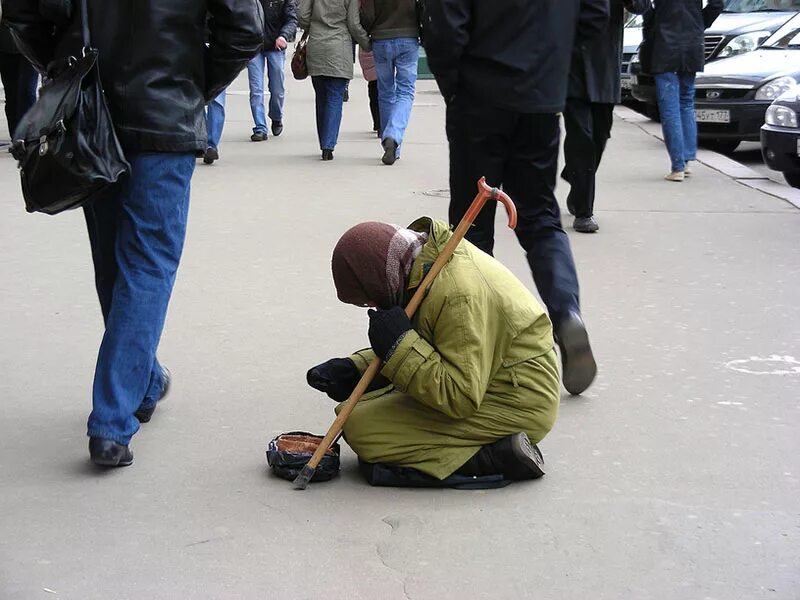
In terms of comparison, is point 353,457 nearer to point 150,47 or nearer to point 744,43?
point 150,47

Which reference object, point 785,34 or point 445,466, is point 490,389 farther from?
point 785,34

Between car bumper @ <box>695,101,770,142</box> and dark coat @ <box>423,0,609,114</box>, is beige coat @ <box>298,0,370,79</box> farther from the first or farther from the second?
dark coat @ <box>423,0,609,114</box>

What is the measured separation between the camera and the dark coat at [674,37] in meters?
9.78

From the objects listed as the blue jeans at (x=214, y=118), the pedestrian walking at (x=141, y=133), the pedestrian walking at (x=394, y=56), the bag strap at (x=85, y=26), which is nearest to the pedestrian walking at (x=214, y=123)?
the blue jeans at (x=214, y=118)

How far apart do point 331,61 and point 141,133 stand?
25.3 feet

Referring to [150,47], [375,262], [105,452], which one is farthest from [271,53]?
[375,262]

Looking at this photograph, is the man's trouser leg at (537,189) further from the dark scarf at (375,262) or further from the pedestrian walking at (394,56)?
the pedestrian walking at (394,56)

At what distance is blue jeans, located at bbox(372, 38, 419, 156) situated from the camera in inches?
453

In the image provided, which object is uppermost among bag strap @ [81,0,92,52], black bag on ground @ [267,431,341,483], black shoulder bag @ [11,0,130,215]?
bag strap @ [81,0,92,52]

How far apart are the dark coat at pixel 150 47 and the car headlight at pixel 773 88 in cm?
879

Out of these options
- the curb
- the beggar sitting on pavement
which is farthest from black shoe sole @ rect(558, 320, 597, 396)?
the curb

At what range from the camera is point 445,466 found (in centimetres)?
402

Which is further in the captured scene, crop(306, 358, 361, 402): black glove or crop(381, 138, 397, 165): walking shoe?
crop(381, 138, 397, 165): walking shoe

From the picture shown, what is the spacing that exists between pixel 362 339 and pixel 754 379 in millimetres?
1680
